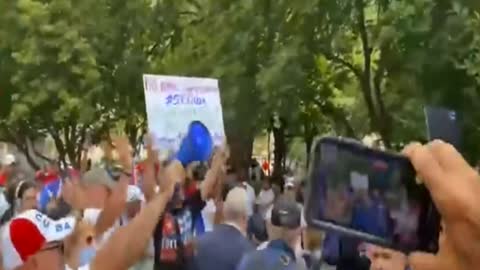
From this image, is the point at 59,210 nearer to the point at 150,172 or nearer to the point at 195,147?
the point at 150,172

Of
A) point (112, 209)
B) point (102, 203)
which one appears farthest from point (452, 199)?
point (102, 203)

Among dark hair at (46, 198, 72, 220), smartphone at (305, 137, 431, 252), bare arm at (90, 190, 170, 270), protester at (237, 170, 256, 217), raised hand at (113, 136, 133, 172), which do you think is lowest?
protester at (237, 170, 256, 217)

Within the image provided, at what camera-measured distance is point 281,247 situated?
6.98 meters

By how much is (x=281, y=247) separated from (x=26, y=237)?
2545 mm

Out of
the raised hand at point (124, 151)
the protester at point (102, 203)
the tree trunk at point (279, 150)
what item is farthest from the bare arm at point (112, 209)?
the tree trunk at point (279, 150)

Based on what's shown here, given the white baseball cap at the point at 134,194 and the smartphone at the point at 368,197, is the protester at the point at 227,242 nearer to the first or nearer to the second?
the white baseball cap at the point at 134,194

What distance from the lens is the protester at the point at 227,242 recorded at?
722 centimetres

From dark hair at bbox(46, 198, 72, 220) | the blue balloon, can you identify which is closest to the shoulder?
dark hair at bbox(46, 198, 72, 220)

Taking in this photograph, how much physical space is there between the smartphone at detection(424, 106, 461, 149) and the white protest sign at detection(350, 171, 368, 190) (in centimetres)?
14

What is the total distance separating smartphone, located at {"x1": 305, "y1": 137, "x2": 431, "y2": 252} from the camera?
225cm

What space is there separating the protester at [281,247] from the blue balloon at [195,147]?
590 millimetres

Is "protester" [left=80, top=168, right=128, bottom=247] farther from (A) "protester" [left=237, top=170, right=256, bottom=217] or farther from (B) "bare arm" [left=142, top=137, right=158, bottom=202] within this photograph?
(A) "protester" [left=237, top=170, right=256, bottom=217]

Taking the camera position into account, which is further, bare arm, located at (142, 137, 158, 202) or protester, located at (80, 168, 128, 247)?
protester, located at (80, 168, 128, 247)

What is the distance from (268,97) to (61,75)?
704 centimetres
